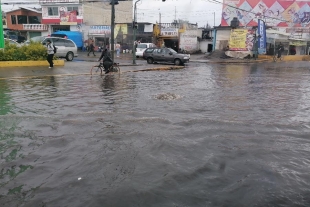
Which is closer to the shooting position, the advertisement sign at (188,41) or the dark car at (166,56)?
the dark car at (166,56)

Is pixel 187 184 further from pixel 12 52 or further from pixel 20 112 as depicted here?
pixel 12 52

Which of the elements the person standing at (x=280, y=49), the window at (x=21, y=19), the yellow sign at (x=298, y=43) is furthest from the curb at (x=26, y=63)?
the window at (x=21, y=19)

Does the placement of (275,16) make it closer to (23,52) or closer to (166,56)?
(166,56)

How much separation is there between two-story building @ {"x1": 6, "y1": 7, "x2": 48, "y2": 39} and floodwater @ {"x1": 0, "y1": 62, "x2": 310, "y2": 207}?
4229 centimetres

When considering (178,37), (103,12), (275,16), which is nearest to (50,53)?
(178,37)

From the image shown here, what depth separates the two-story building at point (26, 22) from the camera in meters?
47.1

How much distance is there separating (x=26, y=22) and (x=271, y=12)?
1504 inches

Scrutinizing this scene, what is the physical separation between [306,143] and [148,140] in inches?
109

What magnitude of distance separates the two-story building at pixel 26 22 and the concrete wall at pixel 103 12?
7.15 m

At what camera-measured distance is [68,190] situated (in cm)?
358

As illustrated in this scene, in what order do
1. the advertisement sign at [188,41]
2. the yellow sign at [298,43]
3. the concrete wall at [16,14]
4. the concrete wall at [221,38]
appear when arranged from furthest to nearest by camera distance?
1. the concrete wall at [16,14]
2. the advertisement sign at [188,41]
3. the concrete wall at [221,38]
4. the yellow sign at [298,43]

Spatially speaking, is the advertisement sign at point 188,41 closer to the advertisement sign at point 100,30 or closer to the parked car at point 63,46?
the advertisement sign at point 100,30

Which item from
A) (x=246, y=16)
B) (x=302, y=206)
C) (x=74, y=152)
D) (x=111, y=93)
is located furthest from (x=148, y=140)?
(x=246, y=16)

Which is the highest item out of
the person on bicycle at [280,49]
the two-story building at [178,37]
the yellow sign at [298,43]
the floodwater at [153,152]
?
the two-story building at [178,37]
